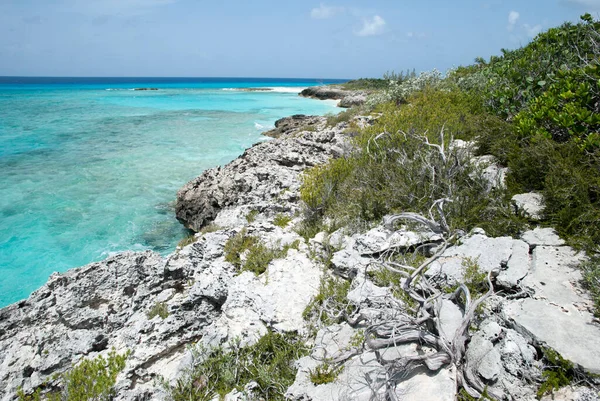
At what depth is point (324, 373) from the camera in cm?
330

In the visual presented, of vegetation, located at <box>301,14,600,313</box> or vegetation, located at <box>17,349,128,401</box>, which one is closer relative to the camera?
vegetation, located at <box>17,349,128,401</box>

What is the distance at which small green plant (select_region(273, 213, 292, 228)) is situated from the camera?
22.9 feet

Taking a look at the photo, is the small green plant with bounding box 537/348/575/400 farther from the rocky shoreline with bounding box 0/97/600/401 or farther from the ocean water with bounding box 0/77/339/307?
the ocean water with bounding box 0/77/339/307

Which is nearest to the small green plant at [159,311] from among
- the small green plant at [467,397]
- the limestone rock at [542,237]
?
the small green plant at [467,397]

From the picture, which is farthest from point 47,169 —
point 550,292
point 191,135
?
point 550,292

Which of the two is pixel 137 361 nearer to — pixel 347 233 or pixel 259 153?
pixel 347 233

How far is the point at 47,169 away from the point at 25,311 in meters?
14.8

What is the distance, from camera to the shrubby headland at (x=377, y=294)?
295 centimetres

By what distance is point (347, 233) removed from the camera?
5.68m

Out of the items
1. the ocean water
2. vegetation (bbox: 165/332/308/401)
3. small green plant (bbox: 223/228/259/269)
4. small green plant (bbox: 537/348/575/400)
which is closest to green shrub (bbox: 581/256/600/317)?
small green plant (bbox: 537/348/575/400)

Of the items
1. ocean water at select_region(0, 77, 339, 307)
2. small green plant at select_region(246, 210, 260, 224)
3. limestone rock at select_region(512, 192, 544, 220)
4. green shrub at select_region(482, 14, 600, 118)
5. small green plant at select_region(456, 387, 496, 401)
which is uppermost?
green shrub at select_region(482, 14, 600, 118)

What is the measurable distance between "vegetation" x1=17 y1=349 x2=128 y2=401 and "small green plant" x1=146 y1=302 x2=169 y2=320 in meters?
0.66

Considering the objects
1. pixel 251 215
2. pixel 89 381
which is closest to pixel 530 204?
pixel 251 215

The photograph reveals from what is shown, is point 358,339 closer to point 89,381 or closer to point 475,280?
point 475,280
